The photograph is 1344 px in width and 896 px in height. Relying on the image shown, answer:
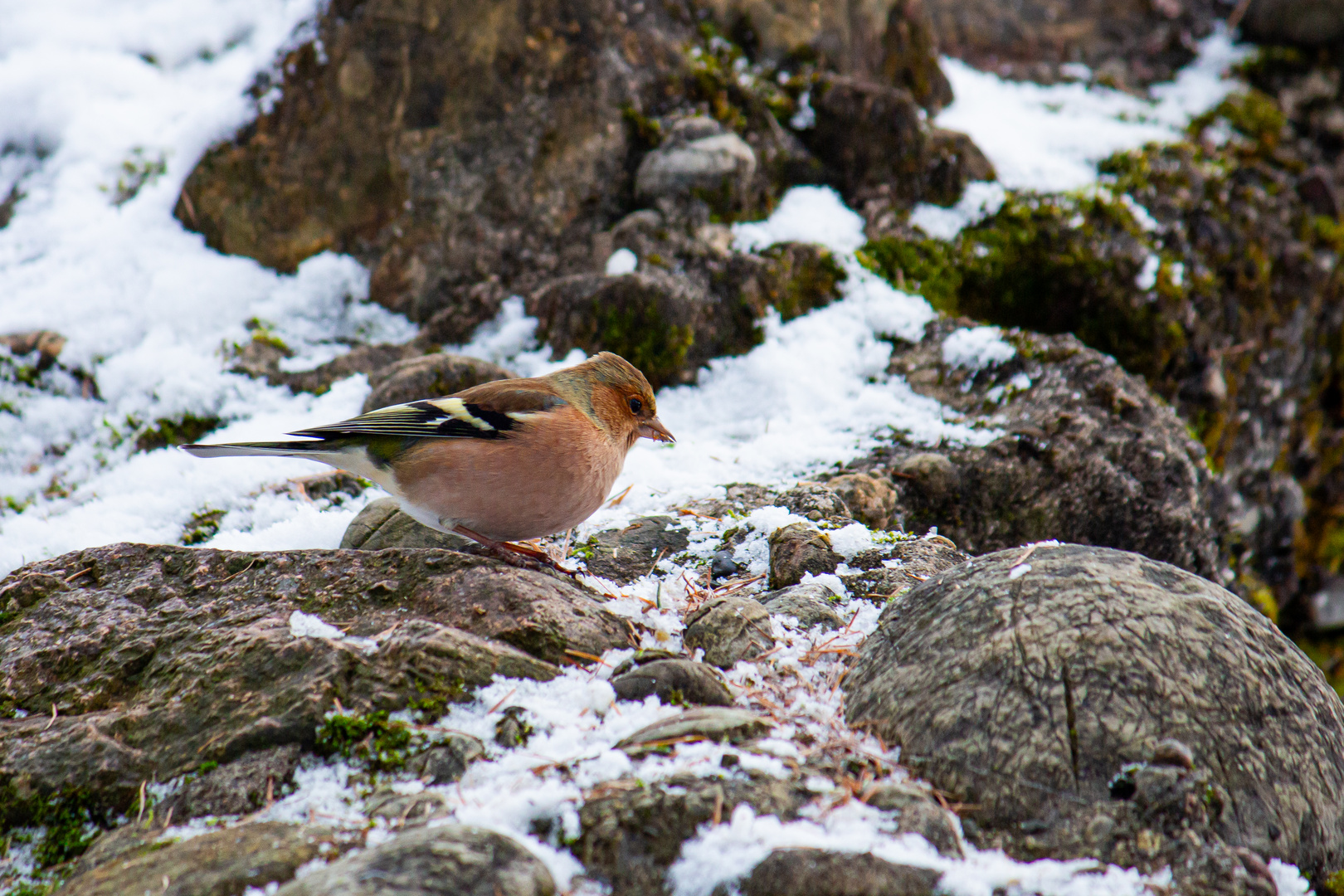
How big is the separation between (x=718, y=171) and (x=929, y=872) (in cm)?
538

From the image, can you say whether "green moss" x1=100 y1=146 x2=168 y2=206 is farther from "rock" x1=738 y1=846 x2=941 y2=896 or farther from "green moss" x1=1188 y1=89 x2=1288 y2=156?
"green moss" x1=1188 y1=89 x2=1288 y2=156

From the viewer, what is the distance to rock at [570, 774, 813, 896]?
2.15 m

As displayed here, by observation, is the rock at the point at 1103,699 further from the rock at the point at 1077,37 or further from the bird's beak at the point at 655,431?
the rock at the point at 1077,37

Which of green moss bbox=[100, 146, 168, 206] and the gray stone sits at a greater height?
the gray stone

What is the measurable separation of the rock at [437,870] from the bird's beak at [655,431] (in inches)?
99.4

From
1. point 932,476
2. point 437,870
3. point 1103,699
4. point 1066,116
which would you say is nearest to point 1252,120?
point 1066,116

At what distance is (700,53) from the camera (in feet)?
24.0

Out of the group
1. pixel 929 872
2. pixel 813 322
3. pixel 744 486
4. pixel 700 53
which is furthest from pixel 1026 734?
pixel 700 53

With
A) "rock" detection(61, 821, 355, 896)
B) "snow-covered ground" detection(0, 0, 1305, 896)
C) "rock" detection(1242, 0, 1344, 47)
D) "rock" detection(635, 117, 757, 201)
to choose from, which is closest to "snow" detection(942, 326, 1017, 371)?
"snow-covered ground" detection(0, 0, 1305, 896)

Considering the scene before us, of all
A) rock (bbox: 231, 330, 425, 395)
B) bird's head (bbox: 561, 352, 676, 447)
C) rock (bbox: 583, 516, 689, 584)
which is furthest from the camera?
rock (bbox: 231, 330, 425, 395)

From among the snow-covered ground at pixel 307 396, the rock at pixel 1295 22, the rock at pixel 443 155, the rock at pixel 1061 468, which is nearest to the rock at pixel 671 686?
the snow-covered ground at pixel 307 396

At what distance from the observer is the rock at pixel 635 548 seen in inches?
159

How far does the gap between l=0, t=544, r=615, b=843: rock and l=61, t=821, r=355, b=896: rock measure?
354 mm

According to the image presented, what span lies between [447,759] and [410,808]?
0.21m
